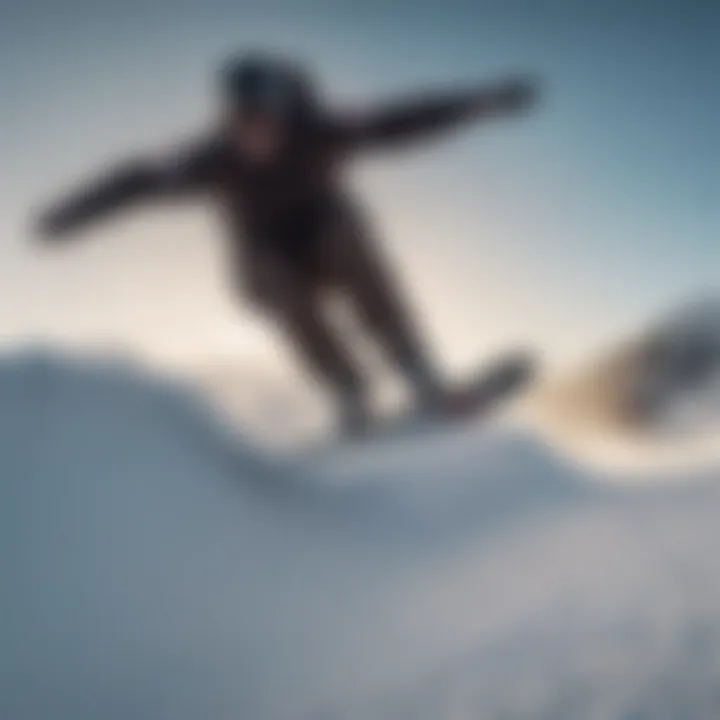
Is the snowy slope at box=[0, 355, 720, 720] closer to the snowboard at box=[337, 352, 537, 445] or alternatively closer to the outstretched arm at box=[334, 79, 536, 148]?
the snowboard at box=[337, 352, 537, 445]

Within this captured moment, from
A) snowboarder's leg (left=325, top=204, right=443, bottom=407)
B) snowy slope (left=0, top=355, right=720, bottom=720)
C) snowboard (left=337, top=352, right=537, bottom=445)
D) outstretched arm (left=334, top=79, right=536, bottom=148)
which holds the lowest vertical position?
snowy slope (left=0, top=355, right=720, bottom=720)

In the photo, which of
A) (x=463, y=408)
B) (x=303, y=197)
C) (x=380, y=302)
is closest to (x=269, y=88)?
(x=303, y=197)

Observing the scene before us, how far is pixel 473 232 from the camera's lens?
2.68ft

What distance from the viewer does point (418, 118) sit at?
0.72 metres

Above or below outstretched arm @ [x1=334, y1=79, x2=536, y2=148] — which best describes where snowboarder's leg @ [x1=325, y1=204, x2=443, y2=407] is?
below

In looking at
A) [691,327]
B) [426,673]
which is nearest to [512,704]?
[426,673]

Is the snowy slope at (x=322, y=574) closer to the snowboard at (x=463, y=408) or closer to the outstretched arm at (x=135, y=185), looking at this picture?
the snowboard at (x=463, y=408)

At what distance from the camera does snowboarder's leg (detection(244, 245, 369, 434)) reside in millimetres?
746

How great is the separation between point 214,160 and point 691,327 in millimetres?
508

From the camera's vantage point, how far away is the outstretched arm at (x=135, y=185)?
738mm

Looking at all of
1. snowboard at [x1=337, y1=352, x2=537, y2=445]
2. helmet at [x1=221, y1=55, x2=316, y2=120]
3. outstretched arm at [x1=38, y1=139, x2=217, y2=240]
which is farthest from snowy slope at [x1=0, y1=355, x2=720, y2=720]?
helmet at [x1=221, y1=55, x2=316, y2=120]

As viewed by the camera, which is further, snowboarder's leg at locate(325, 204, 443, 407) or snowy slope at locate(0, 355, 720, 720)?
snowboarder's leg at locate(325, 204, 443, 407)

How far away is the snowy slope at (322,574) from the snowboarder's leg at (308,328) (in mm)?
64

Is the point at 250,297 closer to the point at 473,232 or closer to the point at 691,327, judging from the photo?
the point at 473,232
